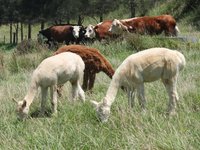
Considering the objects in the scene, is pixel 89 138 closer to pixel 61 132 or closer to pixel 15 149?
pixel 61 132

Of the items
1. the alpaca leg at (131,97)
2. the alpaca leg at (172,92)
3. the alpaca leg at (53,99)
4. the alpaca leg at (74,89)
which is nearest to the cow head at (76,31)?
the alpaca leg at (74,89)

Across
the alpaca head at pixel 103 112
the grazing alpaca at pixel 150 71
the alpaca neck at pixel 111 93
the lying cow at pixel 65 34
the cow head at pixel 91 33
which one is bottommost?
the lying cow at pixel 65 34

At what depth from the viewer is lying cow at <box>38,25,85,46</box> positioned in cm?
2264

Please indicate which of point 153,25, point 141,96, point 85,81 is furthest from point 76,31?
point 141,96

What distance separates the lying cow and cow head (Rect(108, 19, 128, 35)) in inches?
131

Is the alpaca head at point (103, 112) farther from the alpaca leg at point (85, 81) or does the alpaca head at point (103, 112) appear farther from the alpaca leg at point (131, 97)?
the alpaca leg at point (85, 81)

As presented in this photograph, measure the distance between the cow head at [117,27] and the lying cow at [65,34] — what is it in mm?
3330

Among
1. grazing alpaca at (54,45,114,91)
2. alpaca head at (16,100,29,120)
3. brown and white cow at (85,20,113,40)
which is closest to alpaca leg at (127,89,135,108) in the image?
alpaca head at (16,100,29,120)

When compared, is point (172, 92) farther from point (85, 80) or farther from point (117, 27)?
point (117, 27)

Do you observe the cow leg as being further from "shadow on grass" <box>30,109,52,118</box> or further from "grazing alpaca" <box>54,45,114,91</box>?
"shadow on grass" <box>30,109,52,118</box>

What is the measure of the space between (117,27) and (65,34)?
5.07 metres

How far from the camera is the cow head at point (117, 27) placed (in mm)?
19156

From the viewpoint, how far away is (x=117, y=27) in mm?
19281

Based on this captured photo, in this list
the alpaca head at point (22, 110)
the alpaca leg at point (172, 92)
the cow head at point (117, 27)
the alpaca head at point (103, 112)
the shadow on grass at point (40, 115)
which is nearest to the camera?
the alpaca head at point (103, 112)
